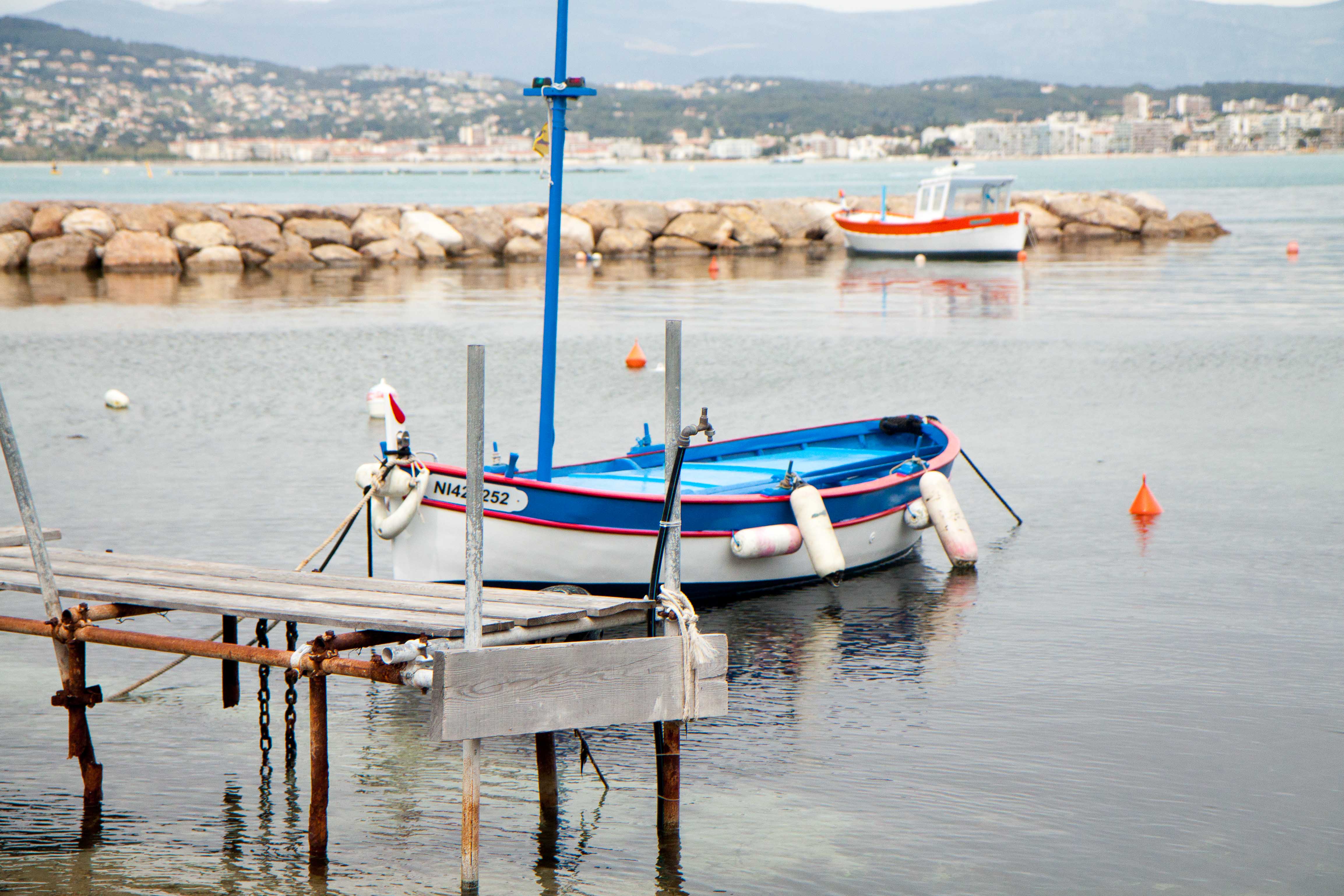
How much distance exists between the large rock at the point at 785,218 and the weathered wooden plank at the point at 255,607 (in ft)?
156

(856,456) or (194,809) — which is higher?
(856,456)

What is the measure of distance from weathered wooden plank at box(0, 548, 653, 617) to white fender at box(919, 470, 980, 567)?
5007mm

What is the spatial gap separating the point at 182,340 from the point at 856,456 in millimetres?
17508

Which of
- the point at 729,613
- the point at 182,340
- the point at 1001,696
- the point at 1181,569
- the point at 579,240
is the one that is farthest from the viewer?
the point at 579,240

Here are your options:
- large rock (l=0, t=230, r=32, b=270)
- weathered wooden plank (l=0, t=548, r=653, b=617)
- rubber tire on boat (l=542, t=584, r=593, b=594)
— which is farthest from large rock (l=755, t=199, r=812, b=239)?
weathered wooden plank (l=0, t=548, r=653, b=617)

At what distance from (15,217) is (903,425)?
1530 inches

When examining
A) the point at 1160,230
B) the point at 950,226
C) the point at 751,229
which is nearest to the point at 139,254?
the point at 751,229

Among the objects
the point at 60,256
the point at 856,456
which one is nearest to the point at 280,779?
the point at 856,456

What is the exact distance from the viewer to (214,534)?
12.4 metres

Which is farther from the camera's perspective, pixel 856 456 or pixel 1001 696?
pixel 856 456

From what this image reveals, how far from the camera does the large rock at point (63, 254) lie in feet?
139

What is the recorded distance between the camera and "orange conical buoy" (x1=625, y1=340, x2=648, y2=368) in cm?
2338

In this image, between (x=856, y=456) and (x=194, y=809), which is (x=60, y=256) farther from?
(x=194, y=809)

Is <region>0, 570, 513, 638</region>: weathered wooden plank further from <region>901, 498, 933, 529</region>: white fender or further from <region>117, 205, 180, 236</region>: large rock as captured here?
<region>117, 205, 180, 236</region>: large rock
